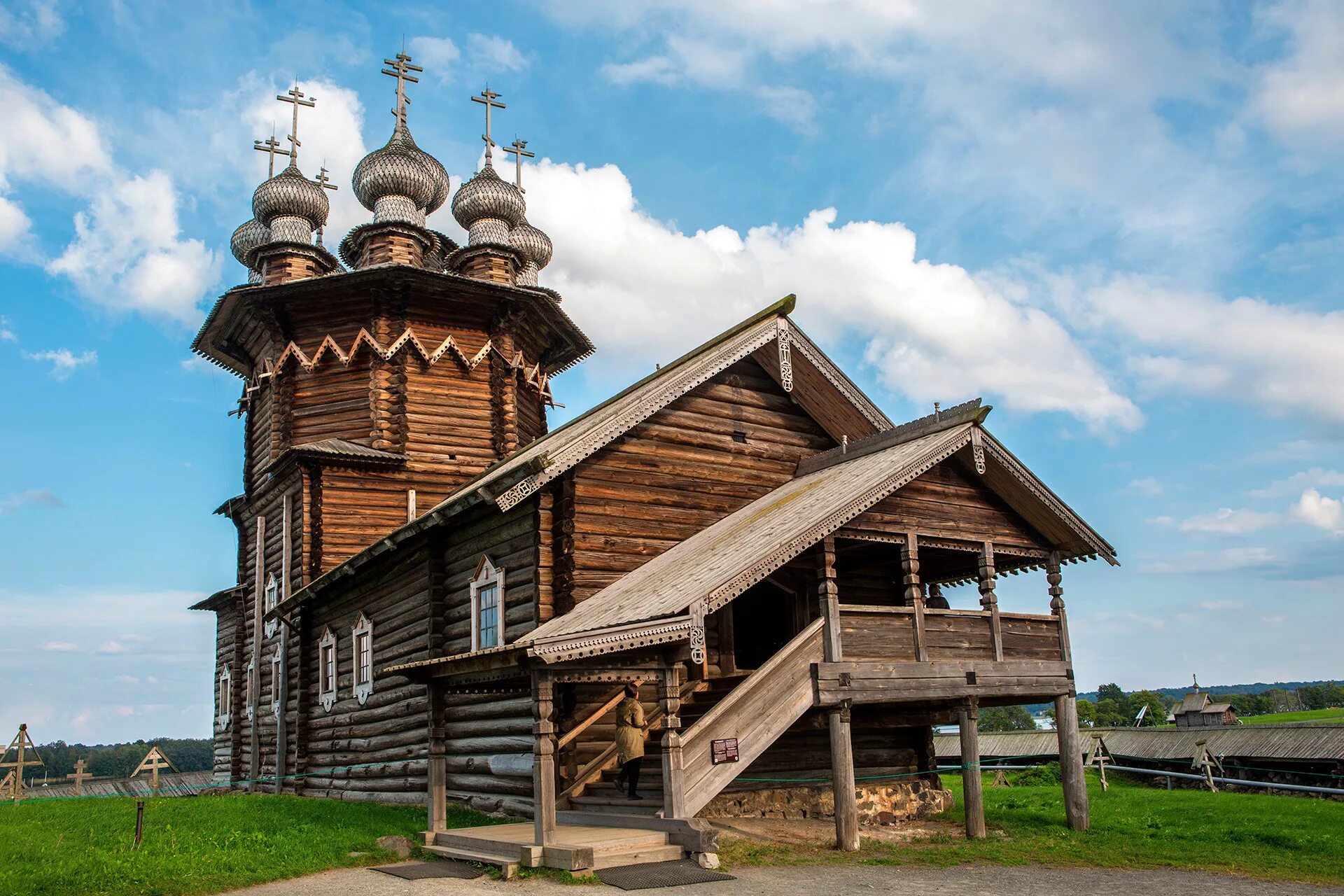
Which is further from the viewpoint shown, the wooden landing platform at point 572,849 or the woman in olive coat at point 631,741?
the woman in olive coat at point 631,741

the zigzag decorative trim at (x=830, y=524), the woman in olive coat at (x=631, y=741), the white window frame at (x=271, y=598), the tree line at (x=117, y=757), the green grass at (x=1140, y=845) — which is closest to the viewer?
the zigzag decorative trim at (x=830, y=524)

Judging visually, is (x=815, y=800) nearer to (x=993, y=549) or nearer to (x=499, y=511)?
(x=993, y=549)

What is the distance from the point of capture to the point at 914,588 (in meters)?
15.4

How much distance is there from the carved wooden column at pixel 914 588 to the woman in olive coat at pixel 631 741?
159 inches

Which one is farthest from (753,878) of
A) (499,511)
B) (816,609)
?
(499,511)

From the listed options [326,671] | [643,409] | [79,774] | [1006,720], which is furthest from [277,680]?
[1006,720]

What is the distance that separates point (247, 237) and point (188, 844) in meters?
26.1

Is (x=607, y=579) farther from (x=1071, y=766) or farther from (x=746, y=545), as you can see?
(x=1071, y=766)

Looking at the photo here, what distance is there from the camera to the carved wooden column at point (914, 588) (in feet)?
50.4

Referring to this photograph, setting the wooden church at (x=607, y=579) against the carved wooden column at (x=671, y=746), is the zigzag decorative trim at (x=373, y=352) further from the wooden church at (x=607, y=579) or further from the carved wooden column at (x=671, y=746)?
the carved wooden column at (x=671, y=746)

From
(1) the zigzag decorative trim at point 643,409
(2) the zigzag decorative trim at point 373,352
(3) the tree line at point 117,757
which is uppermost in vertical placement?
(2) the zigzag decorative trim at point 373,352

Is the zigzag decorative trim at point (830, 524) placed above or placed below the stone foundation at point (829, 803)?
above

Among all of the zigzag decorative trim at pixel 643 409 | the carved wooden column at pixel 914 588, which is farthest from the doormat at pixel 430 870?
the carved wooden column at pixel 914 588

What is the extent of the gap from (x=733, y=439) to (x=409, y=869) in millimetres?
9135
